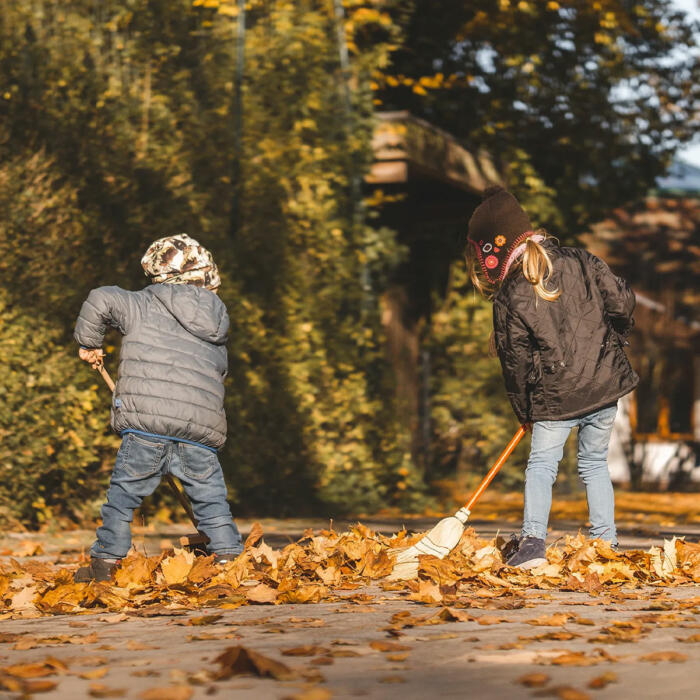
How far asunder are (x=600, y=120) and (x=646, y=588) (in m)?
11.7

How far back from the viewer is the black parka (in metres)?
5.50

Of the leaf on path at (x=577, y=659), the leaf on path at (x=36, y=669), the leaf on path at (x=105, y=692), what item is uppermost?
the leaf on path at (x=577, y=659)

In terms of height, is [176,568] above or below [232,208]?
below

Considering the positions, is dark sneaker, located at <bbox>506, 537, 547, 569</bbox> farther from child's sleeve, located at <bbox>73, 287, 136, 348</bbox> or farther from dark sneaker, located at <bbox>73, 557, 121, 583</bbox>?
child's sleeve, located at <bbox>73, 287, 136, 348</bbox>

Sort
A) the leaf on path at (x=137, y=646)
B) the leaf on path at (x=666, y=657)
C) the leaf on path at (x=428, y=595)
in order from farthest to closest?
the leaf on path at (x=428, y=595)
the leaf on path at (x=137, y=646)
the leaf on path at (x=666, y=657)

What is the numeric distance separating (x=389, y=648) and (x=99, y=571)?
1.96m

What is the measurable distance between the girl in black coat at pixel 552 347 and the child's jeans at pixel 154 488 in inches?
50.9

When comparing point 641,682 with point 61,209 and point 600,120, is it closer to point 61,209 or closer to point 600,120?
point 61,209

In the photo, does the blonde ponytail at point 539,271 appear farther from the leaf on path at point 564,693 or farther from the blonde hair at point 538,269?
the leaf on path at point 564,693

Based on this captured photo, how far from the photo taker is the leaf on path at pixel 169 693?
9.93 ft

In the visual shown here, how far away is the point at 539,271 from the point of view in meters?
5.50

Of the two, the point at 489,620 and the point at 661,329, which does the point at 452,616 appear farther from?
the point at 661,329

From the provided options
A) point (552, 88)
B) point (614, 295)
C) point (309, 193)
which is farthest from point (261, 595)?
point (552, 88)

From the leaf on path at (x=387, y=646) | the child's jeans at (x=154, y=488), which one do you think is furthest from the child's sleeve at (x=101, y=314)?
the leaf on path at (x=387, y=646)
